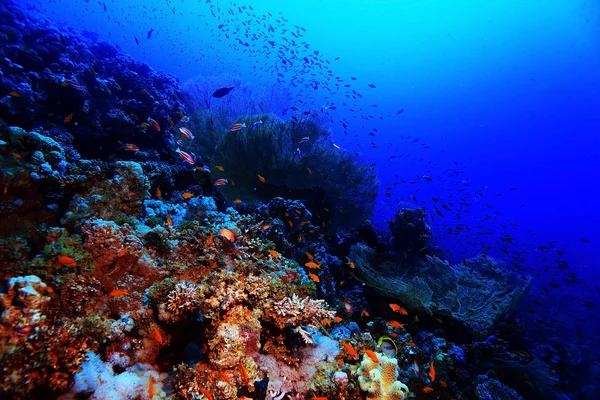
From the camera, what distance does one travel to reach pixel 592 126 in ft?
200

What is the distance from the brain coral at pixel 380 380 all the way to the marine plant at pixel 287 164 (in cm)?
628

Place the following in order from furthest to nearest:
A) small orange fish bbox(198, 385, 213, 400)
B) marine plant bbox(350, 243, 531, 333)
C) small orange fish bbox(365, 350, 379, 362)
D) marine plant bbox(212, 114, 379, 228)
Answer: marine plant bbox(212, 114, 379, 228) < marine plant bbox(350, 243, 531, 333) < small orange fish bbox(365, 350, 379, 362) < small orange fish bbox(198, 385, 213, 400)

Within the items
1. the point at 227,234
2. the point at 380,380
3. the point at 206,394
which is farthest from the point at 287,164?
the point at 206,394

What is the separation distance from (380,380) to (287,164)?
22.8ft

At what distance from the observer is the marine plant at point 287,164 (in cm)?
887

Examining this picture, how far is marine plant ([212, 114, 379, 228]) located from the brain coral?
6.28 m

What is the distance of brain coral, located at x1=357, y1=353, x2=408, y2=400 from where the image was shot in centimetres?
277

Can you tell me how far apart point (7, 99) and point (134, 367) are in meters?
9.16

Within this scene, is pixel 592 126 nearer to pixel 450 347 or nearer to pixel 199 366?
pixel 450 347

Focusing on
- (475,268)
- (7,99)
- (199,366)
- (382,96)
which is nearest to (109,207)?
(199,366)

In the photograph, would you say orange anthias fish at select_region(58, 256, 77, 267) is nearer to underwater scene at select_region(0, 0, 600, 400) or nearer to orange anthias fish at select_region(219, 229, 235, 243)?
underwater scene at select_region(0, 0, 600, 400)

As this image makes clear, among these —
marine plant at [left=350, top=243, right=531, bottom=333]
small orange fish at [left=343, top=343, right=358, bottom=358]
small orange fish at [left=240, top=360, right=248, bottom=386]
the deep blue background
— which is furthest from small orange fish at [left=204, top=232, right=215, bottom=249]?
the deep blue background

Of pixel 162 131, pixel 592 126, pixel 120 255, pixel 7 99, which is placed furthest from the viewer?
pixel 592 126

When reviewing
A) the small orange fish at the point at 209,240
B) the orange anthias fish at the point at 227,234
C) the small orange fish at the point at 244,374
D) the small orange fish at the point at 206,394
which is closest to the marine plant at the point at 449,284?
the orange anthias fish at the point at 227,234
